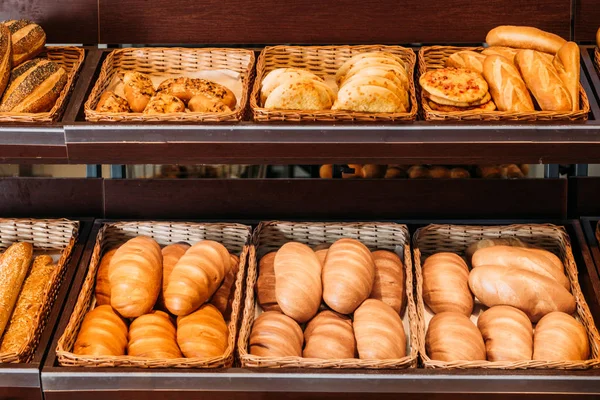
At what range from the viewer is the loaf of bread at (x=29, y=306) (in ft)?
7.16

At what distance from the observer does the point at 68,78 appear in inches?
94.7

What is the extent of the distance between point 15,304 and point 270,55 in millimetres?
1152

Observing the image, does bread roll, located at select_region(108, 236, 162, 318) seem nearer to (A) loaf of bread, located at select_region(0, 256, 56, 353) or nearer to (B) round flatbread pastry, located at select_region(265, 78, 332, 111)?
(A) loaf of bread, located at select_region(0, 256, 56, 353)

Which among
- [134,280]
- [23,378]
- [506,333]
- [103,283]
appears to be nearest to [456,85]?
[506,333]

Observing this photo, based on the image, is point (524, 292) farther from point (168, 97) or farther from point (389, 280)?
point (168, 97)

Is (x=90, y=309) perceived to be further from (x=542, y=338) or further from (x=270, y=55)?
(x=542, y=338)

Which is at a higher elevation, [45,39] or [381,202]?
[45,39]

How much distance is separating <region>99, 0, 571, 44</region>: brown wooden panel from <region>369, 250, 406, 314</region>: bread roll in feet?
2.55

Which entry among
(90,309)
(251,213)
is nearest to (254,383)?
(90,309)

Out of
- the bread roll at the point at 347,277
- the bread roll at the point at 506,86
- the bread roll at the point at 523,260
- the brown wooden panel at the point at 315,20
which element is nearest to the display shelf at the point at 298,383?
the bread roll at the point at 347,277

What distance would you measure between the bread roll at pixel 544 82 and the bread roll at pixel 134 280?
1258mm

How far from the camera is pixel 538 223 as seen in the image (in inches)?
104

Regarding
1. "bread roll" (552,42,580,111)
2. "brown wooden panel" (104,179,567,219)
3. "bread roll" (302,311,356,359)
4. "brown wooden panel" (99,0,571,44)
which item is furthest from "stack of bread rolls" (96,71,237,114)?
"bread roll" (552,42,580,111)

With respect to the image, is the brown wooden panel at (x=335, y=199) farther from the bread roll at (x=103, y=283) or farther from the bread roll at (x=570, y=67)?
the bread roll at (x=570, y=67)
